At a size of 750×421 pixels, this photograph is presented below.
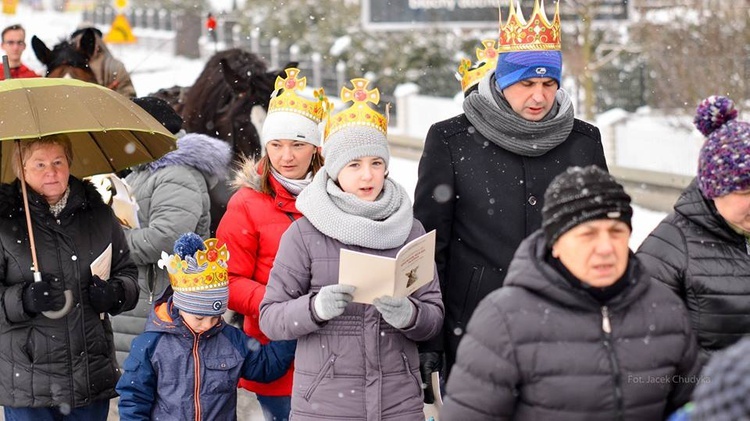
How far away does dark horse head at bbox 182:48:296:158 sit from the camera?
7750mm

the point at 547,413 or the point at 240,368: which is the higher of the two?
the point at 547,413

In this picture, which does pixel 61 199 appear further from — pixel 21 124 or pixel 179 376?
pixel 179 376

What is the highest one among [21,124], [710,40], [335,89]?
[21,124]

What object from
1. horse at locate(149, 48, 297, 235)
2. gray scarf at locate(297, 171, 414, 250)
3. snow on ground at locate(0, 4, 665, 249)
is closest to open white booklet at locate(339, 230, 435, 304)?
gray scarf at locate(297, 171, 414, 250)

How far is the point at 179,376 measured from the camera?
5.34 meters

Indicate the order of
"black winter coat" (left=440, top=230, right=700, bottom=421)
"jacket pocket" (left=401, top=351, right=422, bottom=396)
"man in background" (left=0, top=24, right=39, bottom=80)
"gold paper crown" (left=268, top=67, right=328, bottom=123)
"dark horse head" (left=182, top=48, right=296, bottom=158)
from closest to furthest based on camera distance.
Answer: "black winter coat" (left=440, top=230, right=700, bottom=421)
"jacket pocket" (left=401, top=351, right=422, bottom=396)
"gold paper crown" (left=268, top=67, right=328, bottom=123)
"dark horse head" (left=182, top=48, right=296, bottom=158)
"man in background" (left=0, top=24, right=39, bottom=80)

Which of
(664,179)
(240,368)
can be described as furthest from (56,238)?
(664,179)

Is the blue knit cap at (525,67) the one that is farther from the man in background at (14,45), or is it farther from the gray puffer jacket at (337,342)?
the man in background at (14,45)

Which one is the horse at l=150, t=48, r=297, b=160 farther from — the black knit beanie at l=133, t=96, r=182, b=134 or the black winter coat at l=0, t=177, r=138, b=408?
the black winter coat at l=0, t=177, r=138, b=408

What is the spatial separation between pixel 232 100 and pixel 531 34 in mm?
2807

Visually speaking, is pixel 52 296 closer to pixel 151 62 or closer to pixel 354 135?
pixel 354 135

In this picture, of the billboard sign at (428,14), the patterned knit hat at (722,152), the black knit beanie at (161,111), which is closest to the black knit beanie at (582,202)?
the patterned knit hat at (722,152)

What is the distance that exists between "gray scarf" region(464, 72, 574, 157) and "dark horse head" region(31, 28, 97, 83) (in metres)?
4.29

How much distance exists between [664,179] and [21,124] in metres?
16.1
